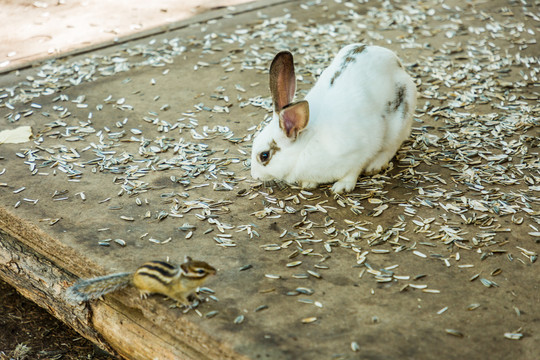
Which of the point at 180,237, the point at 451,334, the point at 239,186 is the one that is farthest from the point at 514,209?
the point at 180,237

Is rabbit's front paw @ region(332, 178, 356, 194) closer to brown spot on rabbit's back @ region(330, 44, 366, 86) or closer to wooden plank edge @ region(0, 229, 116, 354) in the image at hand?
brown spot on rabbit's back @ region(330, 44, 366, 86)

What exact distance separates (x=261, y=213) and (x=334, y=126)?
0.66 meters

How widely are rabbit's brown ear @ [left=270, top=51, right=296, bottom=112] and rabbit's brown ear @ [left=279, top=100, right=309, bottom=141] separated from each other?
5.3 inches

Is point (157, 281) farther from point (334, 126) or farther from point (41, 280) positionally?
point (334, 126)

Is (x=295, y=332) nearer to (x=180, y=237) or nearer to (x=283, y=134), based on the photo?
(x=180, y=237)

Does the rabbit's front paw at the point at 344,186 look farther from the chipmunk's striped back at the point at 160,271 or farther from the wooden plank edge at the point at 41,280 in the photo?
the wooden plank edge at the point at 41,280

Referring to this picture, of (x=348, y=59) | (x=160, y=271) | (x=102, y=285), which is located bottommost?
(x=102, y=285)

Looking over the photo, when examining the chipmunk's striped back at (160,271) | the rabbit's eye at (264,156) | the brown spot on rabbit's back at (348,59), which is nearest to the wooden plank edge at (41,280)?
the chipmunk's striped back at (160,271)

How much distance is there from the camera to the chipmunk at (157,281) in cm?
278

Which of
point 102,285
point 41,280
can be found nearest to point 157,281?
point 102,285

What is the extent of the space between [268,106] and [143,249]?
1.94 metres

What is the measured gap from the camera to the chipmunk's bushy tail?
296 cm

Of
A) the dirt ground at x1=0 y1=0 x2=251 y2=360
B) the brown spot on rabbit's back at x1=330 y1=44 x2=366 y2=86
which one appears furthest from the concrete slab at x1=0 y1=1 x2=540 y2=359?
the brown spot on rabbit's back at x1=330 y1=44 x2=366 y2=86

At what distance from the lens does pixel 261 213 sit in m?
3.64
